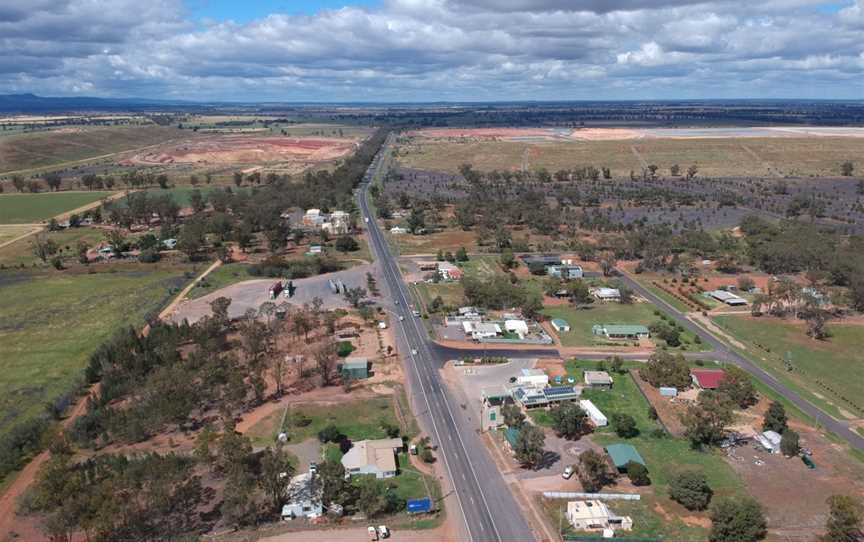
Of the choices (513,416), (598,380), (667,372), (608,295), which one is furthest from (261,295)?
(667,372)

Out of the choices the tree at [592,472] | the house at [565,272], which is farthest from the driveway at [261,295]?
the tree at [592,472]

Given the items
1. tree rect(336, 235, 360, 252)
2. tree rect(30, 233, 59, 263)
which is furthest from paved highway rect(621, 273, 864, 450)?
tree rect(30, 233, 59, 263)

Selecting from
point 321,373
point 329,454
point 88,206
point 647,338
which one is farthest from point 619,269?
point 88,206

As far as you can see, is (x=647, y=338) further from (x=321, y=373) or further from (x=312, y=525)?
(x=312, y=525)

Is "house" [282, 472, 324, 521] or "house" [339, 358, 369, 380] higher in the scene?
"house" [339, 358, 369, 380]

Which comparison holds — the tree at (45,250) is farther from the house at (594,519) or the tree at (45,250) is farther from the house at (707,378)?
the house at (707,378)

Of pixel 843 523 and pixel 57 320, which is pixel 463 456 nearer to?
pixel 843 523

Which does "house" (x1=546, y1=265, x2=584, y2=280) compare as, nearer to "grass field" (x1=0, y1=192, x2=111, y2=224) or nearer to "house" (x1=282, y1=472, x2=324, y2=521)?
"house" (x1=282, y1=472, x2=324, y2=521)

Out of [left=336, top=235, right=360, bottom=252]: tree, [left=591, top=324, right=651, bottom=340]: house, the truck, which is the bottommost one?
[left=591, top=324, right=651, bottom=340]: house
